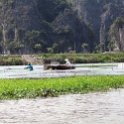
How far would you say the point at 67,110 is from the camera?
1608 cm

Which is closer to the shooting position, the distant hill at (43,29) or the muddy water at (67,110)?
the muddy water at (67,110)

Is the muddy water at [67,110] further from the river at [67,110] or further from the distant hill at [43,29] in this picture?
the distant hill at [43,29]

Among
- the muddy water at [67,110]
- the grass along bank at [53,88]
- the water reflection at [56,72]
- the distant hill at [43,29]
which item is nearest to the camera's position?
the muddy water at [67,110]

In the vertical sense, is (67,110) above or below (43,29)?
below

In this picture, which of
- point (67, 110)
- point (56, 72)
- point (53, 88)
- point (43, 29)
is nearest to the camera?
point (67, 110)

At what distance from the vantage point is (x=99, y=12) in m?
188

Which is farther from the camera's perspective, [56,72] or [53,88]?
[56,72]

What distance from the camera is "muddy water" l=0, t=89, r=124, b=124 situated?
1398 centimetres

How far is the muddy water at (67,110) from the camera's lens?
14.0m

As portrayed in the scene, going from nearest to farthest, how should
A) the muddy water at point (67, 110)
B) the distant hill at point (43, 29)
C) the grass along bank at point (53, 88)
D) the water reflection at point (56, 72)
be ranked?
the muddy water at point (67, 110) → the grass along bank at point (53, 88) → the water reflection at point (56, 72) → the distant hill at point (43, 29)

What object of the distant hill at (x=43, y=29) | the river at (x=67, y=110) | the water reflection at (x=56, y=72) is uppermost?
the distant hill at (x=43, y=29)

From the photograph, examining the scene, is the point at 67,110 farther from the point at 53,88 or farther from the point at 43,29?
the point at 43,29

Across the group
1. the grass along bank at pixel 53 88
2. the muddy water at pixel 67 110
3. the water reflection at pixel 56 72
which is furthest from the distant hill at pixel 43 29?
the muddy water at pixel 67 110

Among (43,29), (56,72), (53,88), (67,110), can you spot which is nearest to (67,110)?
(67,110)
